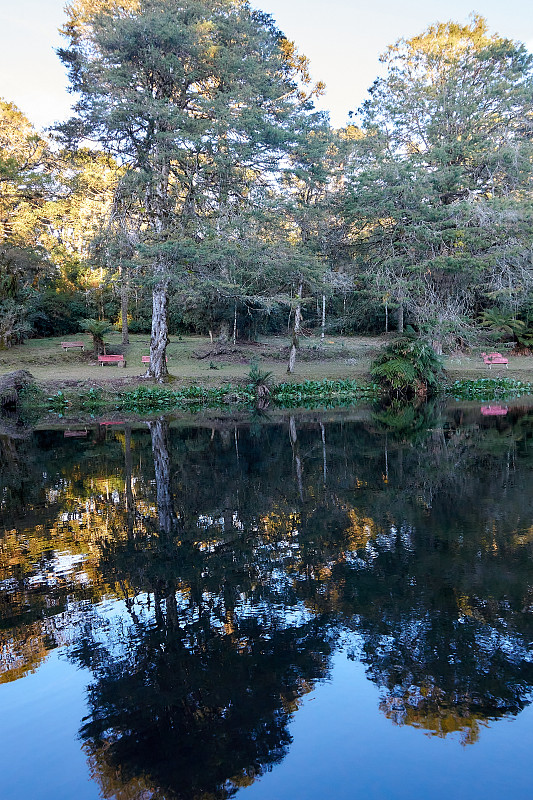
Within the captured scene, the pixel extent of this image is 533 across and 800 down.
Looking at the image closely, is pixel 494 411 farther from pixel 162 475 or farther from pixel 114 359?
pixel 114 359

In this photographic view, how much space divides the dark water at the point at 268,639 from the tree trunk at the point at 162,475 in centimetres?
8

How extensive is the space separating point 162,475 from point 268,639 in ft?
20.8

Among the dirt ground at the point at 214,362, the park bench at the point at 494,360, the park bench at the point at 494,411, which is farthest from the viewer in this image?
the park bench at the point at 494,360

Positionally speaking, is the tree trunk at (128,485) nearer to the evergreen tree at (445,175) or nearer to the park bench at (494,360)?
the evergreen tree at (445,175)

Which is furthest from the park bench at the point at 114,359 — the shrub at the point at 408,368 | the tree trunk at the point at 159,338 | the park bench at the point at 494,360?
the park bench at the point at 494,360

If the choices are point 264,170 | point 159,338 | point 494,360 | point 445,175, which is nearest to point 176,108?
point 264,170

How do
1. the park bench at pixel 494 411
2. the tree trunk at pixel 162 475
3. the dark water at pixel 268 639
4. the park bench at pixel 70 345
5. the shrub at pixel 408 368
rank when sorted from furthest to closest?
the park bench at pixel 70 345
the shrub at pixel 408 368
the park bench at pixel 494 411
the tree trunk at pixel 162 475
the dark water at pixel 268 639

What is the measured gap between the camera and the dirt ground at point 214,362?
79.9ft

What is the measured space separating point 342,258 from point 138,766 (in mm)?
24717

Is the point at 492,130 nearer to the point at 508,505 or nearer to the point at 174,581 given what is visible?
the point at 508,505

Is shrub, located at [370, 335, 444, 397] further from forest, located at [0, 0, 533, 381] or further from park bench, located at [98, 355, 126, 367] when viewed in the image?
park bench, located at [98, 355, 126, 367]

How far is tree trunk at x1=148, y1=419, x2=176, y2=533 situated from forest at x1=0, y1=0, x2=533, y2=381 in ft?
21.8

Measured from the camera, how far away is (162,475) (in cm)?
1088

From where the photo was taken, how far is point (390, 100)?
82.2 ft
